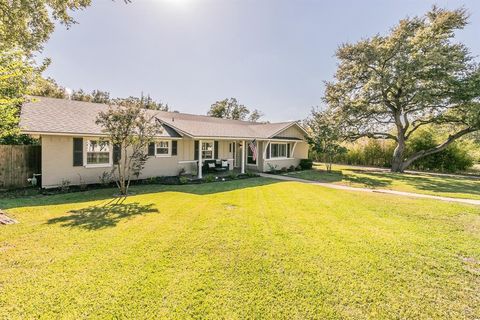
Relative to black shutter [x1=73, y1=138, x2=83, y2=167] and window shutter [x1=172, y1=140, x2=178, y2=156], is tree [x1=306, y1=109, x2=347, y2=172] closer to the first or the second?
window shutter [x1=172, y1=140, x2=178, y2=156]

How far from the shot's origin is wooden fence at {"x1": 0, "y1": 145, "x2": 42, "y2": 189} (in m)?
10.2

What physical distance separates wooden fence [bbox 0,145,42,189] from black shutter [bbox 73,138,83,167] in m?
1.68

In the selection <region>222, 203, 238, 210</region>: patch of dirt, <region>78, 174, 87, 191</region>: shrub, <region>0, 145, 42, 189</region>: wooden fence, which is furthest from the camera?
<region>78, 174, 87, 191</region>: shrub

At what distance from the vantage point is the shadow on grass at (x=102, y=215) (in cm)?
A: 633

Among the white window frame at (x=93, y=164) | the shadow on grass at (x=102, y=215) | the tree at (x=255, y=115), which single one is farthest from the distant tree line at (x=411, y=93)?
the tree at (x=255, y=115)

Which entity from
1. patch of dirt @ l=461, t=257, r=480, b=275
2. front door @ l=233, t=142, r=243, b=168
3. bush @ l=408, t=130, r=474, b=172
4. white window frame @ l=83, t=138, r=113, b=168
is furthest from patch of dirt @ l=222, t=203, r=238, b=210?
bush @ l=408, t=130, r=474, b=172

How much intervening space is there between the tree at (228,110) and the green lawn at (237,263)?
134ft

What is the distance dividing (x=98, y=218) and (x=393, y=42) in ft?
78.4

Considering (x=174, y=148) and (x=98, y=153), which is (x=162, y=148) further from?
(x=98, y=153)

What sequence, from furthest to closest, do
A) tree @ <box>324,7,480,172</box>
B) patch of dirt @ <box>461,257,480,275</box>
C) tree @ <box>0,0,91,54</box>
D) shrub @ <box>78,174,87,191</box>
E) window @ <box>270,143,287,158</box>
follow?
1. window @ <box>270,143,287,158</box>
2. tree @ <box>324,7,480,172</box>
3. shrub @ <box>78,174,87,191</box>
4. tree @ <box>0,0,91,54</box>
5. patch of dirt @ <box>461,257,480,275</box>

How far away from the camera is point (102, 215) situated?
284 inches

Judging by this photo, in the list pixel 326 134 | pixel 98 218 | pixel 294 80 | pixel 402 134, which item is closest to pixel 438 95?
pixel 402 134

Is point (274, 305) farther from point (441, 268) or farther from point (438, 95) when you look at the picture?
point (438, 95)

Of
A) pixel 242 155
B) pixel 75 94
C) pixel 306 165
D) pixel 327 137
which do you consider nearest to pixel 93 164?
pixel 242 155
